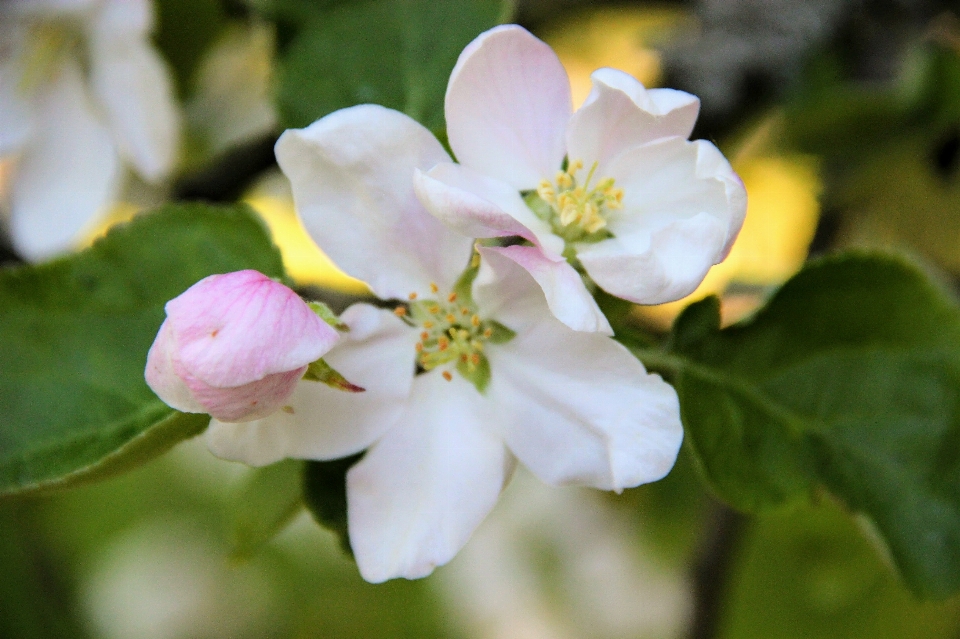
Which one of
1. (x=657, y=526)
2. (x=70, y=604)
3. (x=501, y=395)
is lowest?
(x=70, y=604)

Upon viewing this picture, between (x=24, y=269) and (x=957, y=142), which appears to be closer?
(x=24, y=269)

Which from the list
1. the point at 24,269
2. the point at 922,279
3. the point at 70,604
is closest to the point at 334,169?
the point at 24,269

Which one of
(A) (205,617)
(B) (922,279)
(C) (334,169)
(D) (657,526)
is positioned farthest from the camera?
(A) (205,617)

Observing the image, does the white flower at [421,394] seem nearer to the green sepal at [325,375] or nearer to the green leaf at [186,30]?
the green sepal at [325,375]

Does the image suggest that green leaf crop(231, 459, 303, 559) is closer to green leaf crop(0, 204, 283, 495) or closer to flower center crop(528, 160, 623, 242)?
green leaf crop(0, 204, 283, 495)

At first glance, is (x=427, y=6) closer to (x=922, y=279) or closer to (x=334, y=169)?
(x=334, y=169)

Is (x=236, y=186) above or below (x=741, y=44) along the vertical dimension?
below

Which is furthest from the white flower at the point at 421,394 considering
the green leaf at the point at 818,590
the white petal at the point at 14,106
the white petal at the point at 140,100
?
the green leaf at the point at 818,590

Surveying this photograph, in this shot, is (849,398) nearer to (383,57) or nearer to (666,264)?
(666,264)
